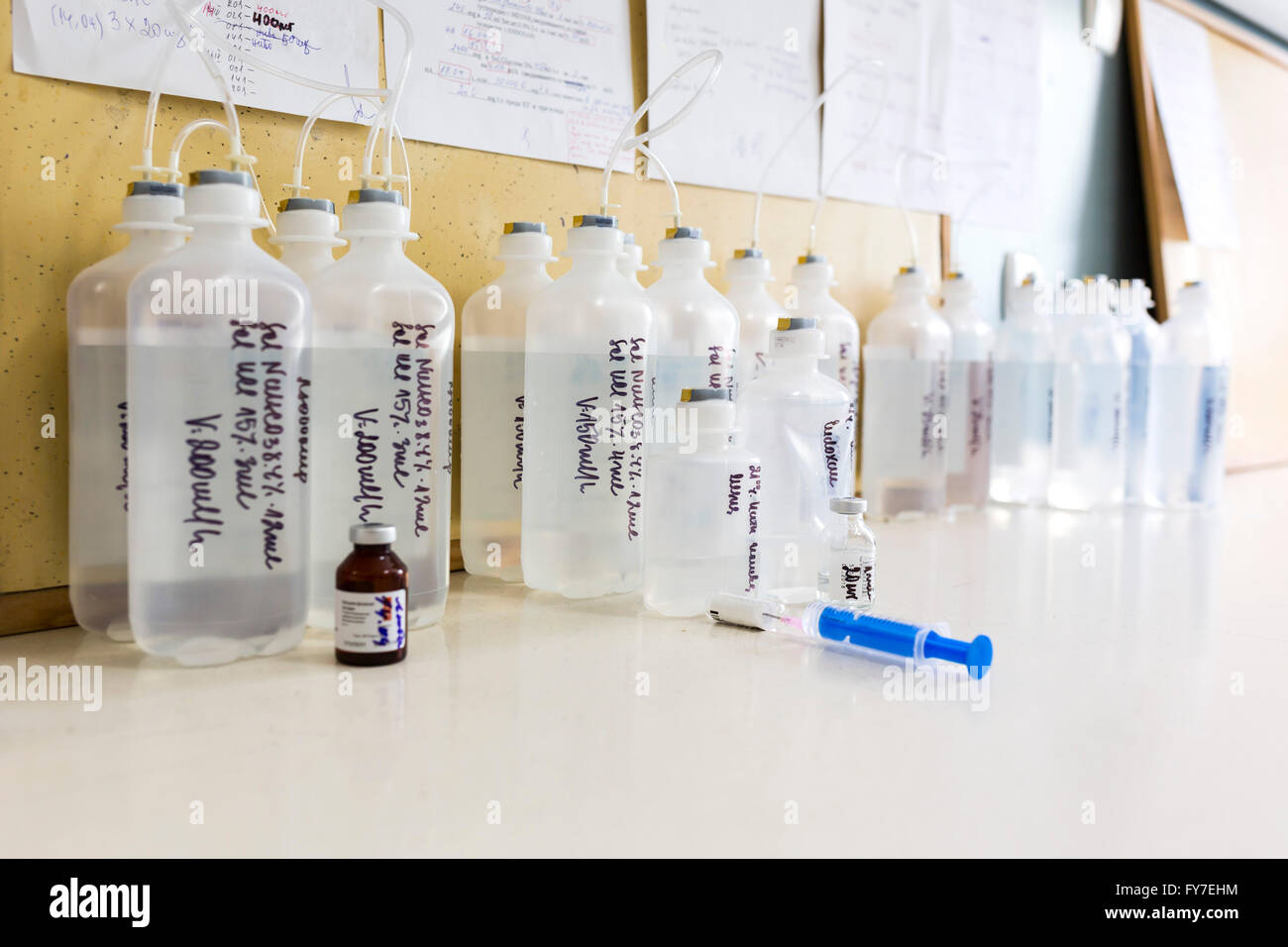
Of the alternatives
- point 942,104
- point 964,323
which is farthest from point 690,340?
point 942,104

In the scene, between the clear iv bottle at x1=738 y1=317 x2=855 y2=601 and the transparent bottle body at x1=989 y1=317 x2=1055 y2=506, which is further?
the transparent bottle body at x1=989 y1=317 x2=1055 y2=506

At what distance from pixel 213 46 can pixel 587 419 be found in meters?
0.50

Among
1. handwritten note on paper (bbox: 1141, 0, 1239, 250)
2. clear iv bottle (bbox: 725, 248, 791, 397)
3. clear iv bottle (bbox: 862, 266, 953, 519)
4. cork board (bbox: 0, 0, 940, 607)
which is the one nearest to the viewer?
cork board (bbox: 0, 0, 940, 607)

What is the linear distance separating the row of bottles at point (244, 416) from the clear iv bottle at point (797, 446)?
34 centimetres

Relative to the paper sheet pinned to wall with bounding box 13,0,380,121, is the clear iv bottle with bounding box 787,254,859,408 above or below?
below

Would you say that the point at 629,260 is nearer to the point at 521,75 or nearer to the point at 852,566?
the point at 521,75

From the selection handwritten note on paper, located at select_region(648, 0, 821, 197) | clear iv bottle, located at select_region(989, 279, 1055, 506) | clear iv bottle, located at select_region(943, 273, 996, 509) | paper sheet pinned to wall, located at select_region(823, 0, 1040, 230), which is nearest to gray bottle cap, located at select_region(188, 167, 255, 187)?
handwritten note on paper, located at select_region(648, 0, 821, 197)

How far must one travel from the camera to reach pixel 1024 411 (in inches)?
68.2

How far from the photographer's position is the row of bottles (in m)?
0.77

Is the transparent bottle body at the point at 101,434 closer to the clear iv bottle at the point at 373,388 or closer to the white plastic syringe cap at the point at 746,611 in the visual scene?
the clear iv bottle at the point at 373,388

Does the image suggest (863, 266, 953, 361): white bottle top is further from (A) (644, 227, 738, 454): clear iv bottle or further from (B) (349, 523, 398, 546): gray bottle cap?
(B) (349, 523, 398, 546): gray bottle cap

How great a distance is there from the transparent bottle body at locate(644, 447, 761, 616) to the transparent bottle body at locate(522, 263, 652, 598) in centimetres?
7

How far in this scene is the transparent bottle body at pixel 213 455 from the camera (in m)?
0.76
